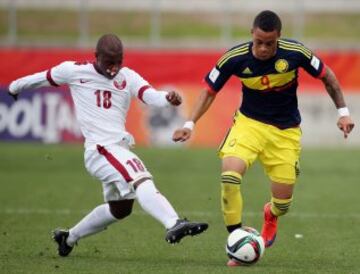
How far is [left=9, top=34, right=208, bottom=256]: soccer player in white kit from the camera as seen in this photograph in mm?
8719

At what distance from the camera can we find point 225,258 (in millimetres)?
9492

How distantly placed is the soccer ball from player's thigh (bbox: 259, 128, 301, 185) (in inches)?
39.3

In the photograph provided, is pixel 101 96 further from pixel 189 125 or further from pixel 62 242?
pixel 62 242

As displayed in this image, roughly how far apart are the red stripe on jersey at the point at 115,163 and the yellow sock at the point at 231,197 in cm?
85

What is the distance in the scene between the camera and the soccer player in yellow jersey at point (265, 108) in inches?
356

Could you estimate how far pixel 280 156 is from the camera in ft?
31.4

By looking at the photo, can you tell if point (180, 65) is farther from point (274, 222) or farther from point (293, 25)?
point (274, 222)

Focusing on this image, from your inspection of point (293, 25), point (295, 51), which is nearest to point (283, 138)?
point (295, 51)

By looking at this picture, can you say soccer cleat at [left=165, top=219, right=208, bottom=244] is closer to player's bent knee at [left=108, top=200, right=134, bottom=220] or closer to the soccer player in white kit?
the soccer player in white kit

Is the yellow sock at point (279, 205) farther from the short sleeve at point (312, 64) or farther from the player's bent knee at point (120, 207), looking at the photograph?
the player's bent knee at point (120, 207)

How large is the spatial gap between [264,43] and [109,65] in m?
1.38

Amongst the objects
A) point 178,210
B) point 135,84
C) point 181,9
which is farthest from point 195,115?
point 181,9

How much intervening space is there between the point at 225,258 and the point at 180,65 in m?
13.6

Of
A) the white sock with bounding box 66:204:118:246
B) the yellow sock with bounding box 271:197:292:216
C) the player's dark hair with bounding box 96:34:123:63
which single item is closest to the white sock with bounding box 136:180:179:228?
the white sock with bounding box 66:204:118:246
